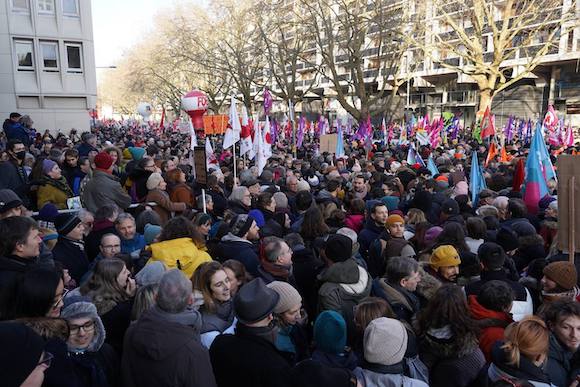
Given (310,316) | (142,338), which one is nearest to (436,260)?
(310,316)

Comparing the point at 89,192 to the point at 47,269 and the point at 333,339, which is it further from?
the point at 333,339

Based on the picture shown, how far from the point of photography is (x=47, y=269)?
8.68 ft

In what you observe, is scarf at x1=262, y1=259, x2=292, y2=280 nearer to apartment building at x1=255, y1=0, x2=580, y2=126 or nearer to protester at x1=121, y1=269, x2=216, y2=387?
protester at x1=121, y1=269, x2=216, y2=387

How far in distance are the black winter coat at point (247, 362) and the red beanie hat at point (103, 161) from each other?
13.3 ft

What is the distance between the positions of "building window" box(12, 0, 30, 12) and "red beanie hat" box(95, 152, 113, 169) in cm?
2397

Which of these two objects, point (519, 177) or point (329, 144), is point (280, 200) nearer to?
point (519, 177)

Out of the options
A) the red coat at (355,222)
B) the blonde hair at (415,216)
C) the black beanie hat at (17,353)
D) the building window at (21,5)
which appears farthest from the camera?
the building window at (21,5)

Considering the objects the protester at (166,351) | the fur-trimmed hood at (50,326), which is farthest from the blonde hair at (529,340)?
the fur-trimmed hood at (50,326)

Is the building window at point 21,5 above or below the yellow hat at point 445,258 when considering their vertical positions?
above

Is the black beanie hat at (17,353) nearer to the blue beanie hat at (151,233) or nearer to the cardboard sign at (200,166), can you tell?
the blue beanie hat at (151,233)

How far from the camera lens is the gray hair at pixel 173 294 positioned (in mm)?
2568

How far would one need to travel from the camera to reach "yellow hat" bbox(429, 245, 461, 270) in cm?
384

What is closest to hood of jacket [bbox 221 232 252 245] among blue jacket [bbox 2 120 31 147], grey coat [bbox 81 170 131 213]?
grey coat [bbox 81 170 131 213]

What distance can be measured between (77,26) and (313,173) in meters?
22.9
